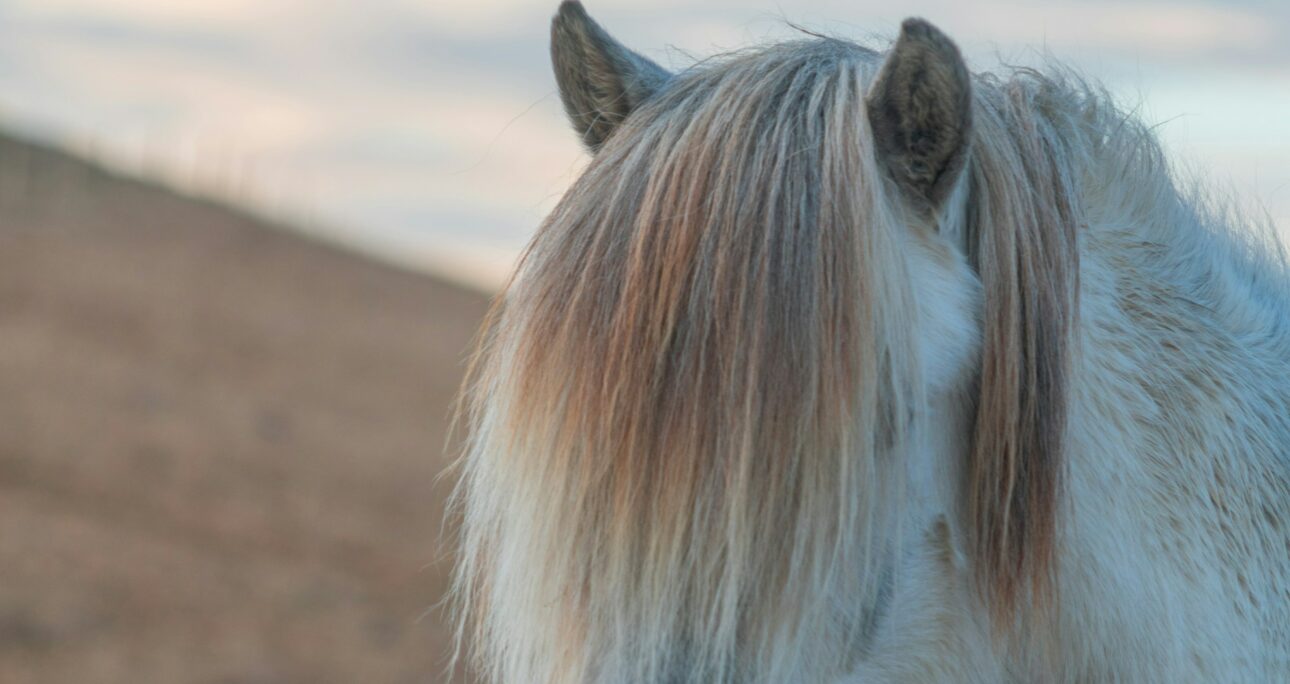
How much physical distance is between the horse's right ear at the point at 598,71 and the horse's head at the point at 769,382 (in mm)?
197

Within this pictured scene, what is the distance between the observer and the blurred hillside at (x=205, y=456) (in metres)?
12.0

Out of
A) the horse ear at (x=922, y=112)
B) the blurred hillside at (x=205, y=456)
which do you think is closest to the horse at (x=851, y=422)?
the horse ear at (x=922, y=112)

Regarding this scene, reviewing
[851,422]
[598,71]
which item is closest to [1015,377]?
[851,422]

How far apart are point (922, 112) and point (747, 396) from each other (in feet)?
1.34

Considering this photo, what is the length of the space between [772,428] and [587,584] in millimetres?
282

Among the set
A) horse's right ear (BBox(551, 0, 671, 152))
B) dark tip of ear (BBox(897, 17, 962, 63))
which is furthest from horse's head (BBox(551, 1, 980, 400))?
horse's right ear (BBox(551, 0, 671, 152))

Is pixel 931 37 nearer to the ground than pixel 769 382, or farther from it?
farther from it

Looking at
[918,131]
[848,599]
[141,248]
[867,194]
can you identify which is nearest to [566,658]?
[848,599]

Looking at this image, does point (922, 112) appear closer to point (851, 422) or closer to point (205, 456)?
point (851, 422)

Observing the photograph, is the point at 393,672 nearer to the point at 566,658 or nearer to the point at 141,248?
the point at 566,658

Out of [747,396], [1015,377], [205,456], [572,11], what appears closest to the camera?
[747,396]

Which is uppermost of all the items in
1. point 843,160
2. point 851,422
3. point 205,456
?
point 843,160

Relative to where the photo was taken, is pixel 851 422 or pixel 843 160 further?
pixel 843 160

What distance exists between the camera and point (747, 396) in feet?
Result: 4.66
